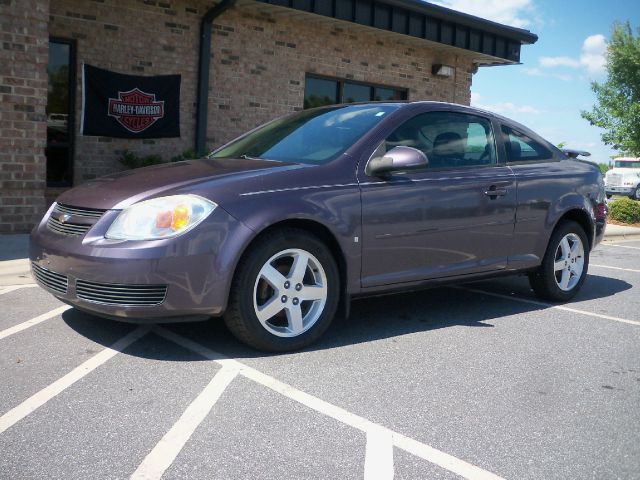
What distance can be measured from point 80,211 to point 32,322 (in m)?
1.09

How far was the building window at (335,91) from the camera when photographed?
12.5 meters

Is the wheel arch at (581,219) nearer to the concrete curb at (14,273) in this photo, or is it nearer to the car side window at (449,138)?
the car side window at (449,138)

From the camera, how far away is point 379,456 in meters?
3.04

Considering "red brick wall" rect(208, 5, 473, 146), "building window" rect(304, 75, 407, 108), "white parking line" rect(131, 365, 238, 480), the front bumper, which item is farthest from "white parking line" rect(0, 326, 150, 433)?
"building window" rect(304, 75, 407, 108)

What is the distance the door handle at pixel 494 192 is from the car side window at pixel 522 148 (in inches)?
16.0

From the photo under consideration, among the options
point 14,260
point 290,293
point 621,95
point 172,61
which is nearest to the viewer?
point 290,293

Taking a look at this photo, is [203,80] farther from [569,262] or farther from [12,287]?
[569,262]

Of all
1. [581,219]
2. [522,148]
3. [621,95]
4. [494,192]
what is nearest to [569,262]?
[581,219]

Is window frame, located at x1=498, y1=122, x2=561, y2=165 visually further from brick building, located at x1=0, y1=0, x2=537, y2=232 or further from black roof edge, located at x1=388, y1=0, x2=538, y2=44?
black roof edge, located at x1=388, y1=0, x2=538, y2=44

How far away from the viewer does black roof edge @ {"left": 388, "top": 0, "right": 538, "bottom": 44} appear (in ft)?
39.1

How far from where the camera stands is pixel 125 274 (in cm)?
396

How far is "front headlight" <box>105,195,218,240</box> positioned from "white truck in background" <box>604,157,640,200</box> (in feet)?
106

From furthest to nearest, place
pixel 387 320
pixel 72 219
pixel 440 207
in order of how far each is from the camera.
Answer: pixel 387 320
pixel 440 207
pixel 72 219

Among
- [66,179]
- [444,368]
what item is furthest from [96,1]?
[444,368]
